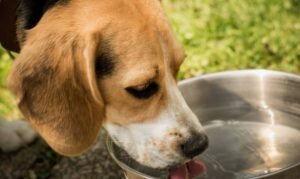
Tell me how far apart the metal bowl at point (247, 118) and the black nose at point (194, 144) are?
57cm

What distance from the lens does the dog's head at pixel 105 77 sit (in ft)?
9.56

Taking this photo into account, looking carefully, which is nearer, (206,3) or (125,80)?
(125,80)

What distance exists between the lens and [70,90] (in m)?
2.98

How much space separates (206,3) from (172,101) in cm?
282

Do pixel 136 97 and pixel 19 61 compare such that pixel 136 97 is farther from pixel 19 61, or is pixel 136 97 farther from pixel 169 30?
pixel 19 61

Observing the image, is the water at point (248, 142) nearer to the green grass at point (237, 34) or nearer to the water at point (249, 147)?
the water at point (249, 147)

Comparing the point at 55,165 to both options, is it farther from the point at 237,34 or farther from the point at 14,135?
the point at 237,34

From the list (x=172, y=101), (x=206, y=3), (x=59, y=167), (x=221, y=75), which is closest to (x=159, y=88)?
→ (x=172, y=101)

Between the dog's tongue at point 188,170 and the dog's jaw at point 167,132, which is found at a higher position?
the dog's jaw at point 167,132

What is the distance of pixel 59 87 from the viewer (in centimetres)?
297

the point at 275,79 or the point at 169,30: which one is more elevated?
the point at 169,30

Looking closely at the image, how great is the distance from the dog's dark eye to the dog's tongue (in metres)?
0.42

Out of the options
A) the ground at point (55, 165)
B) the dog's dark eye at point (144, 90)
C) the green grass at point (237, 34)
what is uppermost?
the dog's dark eye at point (144, 90)

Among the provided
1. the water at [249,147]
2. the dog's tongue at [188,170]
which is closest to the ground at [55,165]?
the water at [249,147]
